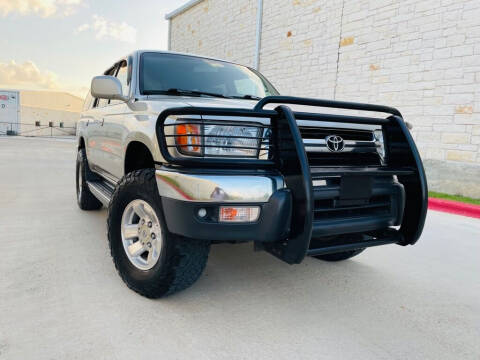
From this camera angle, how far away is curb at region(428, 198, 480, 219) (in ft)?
19.2

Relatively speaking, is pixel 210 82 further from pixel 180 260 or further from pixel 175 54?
pixel 180 260

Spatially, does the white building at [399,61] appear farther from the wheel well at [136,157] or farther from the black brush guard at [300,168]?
the wheel well at [136,157]

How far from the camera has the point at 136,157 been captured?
292 centimetres

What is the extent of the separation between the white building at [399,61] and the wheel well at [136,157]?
625cm

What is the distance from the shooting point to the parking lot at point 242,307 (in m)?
1.97

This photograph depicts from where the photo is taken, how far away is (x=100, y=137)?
3.80m

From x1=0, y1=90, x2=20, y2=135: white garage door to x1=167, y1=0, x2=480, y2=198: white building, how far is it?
953 inches

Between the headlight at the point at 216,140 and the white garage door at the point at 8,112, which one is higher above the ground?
the white garage door at the point at 8,112

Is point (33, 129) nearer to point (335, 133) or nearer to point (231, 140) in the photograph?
point (231, 140)

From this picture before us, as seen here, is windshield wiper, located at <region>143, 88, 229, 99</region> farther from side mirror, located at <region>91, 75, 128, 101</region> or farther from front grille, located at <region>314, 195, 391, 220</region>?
front grille, located at <region>314, 195, 391, 220</region>

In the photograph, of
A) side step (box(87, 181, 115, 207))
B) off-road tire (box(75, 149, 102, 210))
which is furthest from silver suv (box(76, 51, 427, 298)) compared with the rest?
off-road tire (box(75, 149, 102, 210))

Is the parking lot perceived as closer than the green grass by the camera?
Yes

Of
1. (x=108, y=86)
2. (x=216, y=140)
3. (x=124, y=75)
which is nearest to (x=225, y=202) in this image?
(x=216, y=140)

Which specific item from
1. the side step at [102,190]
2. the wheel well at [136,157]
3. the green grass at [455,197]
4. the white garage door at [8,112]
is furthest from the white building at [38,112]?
the wheel well at [136,157]
